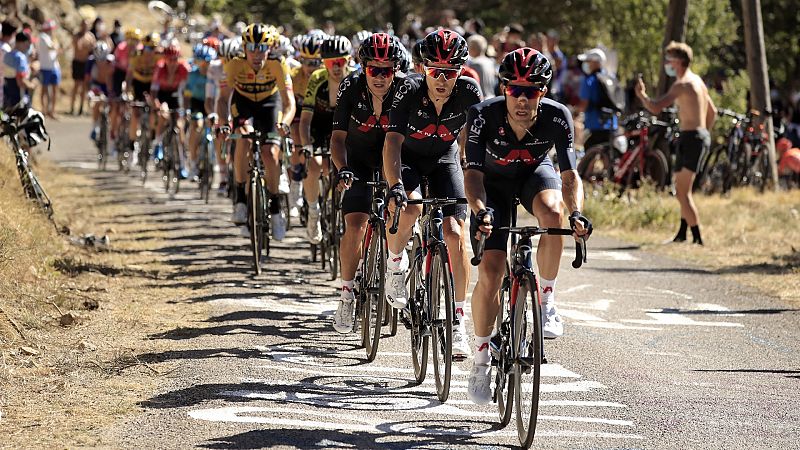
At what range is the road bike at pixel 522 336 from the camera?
7.29 metres

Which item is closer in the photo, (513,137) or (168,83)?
(513,137)

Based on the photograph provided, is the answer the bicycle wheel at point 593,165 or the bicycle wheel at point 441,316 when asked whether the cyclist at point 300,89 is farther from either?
the bicycle wheel at point 593,165

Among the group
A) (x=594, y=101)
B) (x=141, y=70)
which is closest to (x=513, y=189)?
(x=594, y=101)

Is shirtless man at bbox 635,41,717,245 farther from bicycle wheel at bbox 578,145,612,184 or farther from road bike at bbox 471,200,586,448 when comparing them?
road bike at bbox 471,200,586,448

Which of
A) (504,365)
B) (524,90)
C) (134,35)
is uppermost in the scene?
(134,35)

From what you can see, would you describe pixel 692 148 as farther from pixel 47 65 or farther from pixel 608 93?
pixel 47 65

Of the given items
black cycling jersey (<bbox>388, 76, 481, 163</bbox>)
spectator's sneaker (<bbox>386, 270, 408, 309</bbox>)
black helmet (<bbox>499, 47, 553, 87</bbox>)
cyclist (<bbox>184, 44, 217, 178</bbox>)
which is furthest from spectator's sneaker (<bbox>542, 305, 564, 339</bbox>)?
cyclist (<bbox>184, 44, 217, 178</bbox>)

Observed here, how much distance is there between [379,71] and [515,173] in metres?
2.12

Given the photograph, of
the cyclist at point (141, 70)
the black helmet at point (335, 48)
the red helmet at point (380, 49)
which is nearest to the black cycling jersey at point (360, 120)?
the red helmet at point (380, 49)

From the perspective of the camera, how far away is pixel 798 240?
1700 centimetres

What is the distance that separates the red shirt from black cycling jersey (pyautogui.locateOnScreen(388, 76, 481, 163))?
42.1ft

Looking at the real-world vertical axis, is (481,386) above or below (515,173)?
below

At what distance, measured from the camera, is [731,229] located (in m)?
17.8

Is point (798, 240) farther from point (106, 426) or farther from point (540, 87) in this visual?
point (106, 426)
